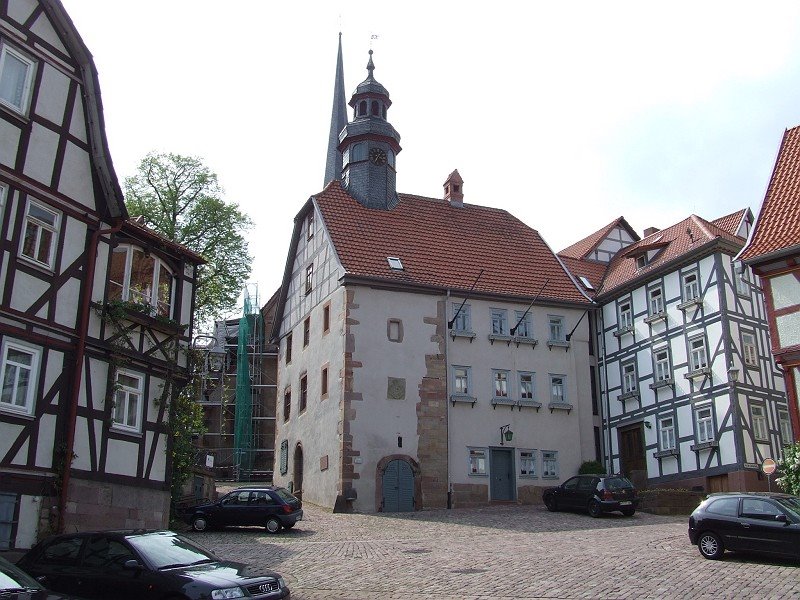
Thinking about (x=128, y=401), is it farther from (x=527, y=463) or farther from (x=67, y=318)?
(x=527, y=463)

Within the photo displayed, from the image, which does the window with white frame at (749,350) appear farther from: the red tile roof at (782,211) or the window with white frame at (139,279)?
→ the window with white frame at (139,279)

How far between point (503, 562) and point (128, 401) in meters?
10.3

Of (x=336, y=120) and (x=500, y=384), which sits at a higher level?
(x=336, y=120)

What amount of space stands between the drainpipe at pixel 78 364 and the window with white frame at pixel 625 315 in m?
23.6

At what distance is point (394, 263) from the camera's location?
3853 centimetres

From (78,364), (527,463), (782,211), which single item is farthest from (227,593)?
(527,463)

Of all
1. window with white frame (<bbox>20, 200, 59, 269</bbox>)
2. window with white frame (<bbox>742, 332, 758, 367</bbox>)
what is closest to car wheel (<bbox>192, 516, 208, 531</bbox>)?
window with white frame (<bbox>20, 200, 59, 269</bbox>)

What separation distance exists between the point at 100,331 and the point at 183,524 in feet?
25.4

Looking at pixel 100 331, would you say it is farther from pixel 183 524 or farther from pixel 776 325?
pixel 776 325

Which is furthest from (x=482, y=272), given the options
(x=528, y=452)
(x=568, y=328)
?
(x=528, y=452)

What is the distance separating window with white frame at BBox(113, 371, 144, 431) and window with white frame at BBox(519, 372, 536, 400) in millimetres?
18877

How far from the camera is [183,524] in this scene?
90.2ft

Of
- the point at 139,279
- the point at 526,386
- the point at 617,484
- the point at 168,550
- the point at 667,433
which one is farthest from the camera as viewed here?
the point at 526,386

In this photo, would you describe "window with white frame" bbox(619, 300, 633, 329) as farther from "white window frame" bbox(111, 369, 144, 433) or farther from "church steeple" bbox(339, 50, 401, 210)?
"white window frame" bbox(111, 369, 144, 433)
